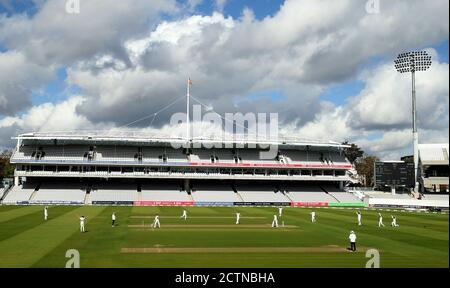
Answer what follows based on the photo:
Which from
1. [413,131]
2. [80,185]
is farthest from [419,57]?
[80,185]

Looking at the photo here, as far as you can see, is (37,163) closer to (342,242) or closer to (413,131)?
(342,242)

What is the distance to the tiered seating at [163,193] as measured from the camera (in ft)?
212

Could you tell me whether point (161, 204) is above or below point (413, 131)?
below

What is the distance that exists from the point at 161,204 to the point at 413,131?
39657 mm

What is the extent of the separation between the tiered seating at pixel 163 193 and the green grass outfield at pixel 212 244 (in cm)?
2646

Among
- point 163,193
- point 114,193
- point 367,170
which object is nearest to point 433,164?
point 163,193

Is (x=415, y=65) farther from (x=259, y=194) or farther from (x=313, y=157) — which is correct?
(x=259, y=194)

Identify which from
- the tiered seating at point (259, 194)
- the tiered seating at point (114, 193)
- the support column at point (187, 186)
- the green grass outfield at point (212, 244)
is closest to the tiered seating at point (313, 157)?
the tiered seating at point (259, 194)

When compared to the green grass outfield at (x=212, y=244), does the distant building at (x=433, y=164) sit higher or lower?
higher

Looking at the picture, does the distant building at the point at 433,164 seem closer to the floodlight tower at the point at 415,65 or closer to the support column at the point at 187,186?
the floodlight tower at the point at 415,65

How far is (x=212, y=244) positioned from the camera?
997 inches
